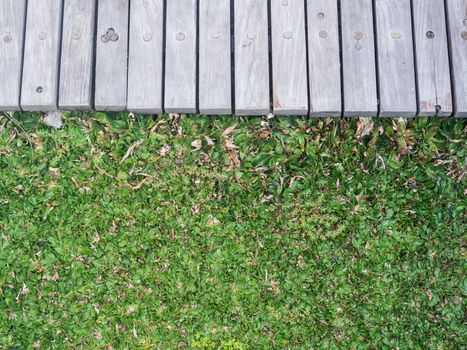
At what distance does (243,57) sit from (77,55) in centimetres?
96

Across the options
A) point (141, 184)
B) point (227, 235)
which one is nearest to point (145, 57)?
point (141, 184)

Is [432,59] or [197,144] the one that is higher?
[432,59]

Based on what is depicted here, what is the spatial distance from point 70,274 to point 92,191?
535 millimetres

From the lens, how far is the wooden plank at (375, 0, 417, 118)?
3.19 metres

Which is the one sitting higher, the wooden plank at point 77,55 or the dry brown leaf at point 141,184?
the wooden plank at point 77,55

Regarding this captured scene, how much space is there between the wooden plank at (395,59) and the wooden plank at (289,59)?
0.44 m

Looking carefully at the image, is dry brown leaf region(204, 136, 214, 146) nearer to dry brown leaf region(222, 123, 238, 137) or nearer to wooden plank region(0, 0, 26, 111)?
dry brown leaf region(222, 123, 238, 137)

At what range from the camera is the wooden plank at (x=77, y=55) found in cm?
321

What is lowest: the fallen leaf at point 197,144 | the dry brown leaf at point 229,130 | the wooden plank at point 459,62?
the fallen leaf at point 197,144

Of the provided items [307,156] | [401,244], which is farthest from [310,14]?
[401,244]

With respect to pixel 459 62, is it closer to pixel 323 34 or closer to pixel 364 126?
pixel 364 126

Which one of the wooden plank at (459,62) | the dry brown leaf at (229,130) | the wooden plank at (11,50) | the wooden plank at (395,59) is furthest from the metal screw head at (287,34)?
the wooden plank at (11,50)

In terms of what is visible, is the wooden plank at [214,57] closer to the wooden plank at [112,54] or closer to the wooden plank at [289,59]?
the wooden plank at [289,59]

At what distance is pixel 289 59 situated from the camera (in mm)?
3199
